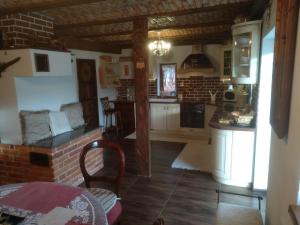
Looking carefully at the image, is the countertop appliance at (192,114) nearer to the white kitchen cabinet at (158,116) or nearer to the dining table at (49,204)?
the white kitchen cabinet at (158,116)

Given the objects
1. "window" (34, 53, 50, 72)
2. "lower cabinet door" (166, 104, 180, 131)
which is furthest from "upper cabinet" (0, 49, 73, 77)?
"lower cabinet door" (166, 104, 180, 131)

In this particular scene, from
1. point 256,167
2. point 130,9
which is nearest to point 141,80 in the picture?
point 130,9

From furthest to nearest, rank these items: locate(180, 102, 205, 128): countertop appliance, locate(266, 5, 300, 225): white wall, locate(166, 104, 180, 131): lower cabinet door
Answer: locate(166, 104, 180, 131): lower cabinet door, locate(180, 102, 205, 128): countertop appliance, locate(266, 5, 300, 225): white wall

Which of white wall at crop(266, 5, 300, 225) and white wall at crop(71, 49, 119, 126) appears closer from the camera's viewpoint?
white wall at crop(266, 5, 300, 225)

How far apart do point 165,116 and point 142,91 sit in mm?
2736

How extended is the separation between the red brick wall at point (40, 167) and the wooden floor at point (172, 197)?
83 centimetres

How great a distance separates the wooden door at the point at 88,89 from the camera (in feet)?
17.7

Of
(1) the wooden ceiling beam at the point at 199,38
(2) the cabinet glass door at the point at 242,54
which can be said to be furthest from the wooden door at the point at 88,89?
(2) the cabinet glass door at the point at 242,54

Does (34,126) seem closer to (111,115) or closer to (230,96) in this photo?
(111,115)

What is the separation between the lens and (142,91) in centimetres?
343

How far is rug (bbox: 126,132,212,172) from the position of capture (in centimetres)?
396

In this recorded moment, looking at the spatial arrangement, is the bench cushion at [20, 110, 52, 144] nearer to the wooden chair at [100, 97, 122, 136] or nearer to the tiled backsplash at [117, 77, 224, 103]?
the wooden chair at [100, 97, 122, 136]

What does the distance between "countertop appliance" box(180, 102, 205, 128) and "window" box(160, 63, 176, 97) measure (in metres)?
0.76

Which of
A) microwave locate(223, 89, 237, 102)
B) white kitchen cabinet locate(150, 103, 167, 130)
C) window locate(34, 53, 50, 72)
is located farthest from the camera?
white kitchen cabinet locate(150, 103, 167, 130)
